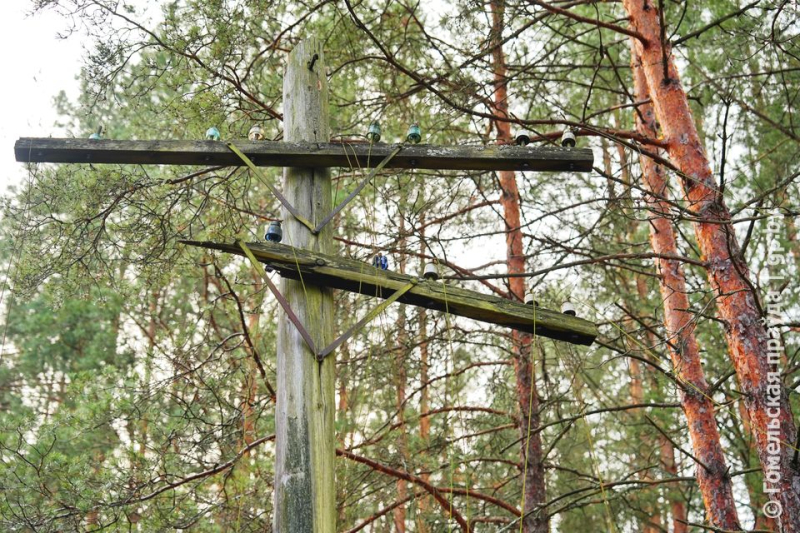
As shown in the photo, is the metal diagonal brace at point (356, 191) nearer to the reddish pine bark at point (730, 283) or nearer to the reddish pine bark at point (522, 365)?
the reddish pine bark at point (730, 283)

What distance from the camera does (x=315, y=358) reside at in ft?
10.4

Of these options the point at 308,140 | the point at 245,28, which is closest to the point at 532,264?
the point at 245,28

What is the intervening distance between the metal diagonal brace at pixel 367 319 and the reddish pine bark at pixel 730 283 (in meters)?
1.72

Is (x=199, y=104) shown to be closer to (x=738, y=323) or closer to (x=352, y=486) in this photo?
(x=352, y=486)

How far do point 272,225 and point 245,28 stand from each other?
3286 mm

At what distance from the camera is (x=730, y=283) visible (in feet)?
15.0

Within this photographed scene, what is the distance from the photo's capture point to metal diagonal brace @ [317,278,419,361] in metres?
3.15

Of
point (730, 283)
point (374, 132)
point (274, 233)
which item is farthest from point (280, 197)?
point (730, 283)

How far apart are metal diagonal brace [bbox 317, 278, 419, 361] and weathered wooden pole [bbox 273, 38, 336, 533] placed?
0.06m

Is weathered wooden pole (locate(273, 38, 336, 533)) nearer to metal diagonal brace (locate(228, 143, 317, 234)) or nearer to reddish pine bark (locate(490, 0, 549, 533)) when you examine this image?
metal diagonal brace (locate(228, 143, 317, 234))

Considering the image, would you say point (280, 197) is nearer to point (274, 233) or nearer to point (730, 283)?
point (274, 233)

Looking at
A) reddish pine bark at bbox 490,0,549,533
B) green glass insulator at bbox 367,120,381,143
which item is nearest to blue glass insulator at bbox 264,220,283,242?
green glass insulator at bbox 367,120,381,143

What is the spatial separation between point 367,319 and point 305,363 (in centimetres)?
36

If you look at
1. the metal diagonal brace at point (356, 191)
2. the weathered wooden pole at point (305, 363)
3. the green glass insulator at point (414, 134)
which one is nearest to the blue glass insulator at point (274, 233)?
the weathered wooden pole at point (305, 363)
